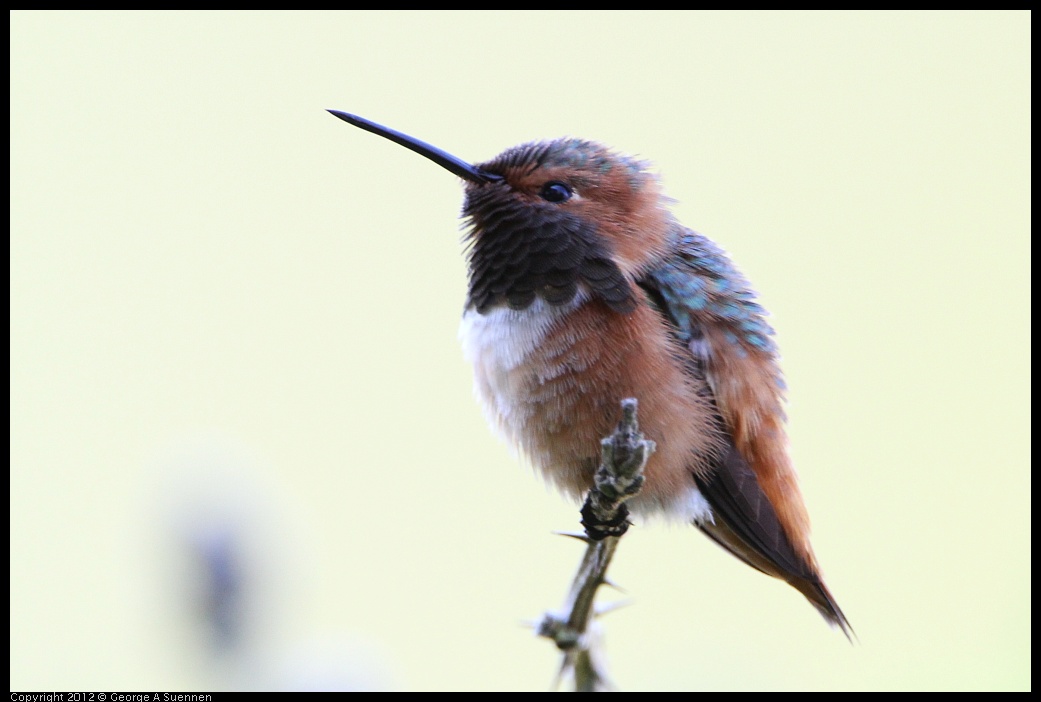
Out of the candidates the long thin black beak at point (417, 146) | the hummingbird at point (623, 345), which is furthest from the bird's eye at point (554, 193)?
the long thin black beak at point (417, 146)

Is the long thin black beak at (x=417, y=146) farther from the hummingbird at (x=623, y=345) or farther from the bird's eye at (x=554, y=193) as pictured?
the bird's eye at (x=554, y=193)

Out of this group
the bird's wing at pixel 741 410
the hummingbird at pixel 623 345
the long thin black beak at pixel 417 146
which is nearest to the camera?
the hummingbird at pixel 623 345

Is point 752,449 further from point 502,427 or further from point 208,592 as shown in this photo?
point 208,592

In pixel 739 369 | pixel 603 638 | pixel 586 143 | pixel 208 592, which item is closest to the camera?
pixel 208 592

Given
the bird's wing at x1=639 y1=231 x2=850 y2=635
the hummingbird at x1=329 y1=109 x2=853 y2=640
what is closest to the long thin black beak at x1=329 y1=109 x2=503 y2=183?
the hummingbird at x1=329 y1=109 x2=853 y2=640

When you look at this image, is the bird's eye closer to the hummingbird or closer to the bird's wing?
the hummingbird

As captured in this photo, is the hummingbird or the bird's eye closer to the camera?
the hummingbird

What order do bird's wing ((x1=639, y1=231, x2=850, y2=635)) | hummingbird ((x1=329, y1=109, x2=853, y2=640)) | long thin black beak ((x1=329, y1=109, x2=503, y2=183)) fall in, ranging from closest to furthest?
hummingbird ((x1=329, y1=109, x2=853, y2=640))
bird's wing ((x1=639, y1=231, x2=850, y2=635))
long thin black beak ((x1=329, y1=109, x2=503, y2=183))

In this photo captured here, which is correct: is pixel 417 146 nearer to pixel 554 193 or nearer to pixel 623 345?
pixel 554 193

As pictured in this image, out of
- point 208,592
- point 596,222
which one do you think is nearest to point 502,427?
point 596,222
